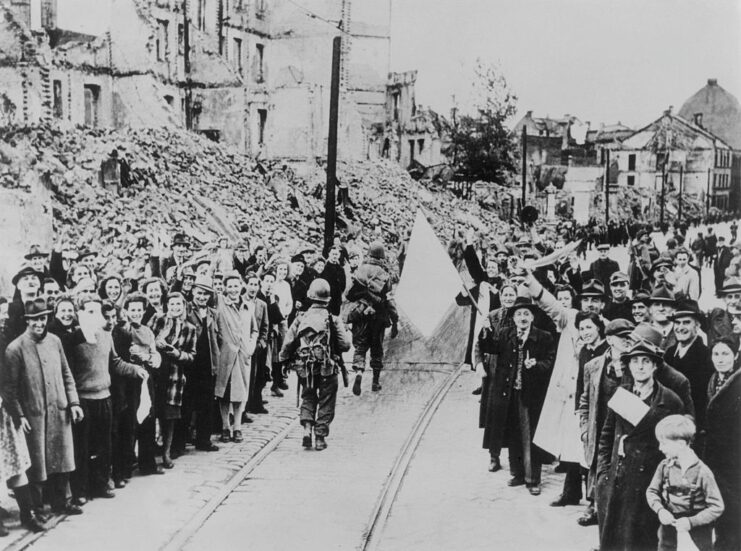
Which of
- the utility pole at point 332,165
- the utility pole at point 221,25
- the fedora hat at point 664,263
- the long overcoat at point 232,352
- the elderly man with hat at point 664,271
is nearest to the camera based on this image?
the long overcoat at point 232,352

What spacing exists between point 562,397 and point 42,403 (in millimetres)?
4119

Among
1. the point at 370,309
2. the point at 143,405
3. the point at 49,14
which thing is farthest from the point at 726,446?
the point at 49,14

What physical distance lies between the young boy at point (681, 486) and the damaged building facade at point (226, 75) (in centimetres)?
899

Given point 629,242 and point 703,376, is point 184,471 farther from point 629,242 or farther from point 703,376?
point 629,242

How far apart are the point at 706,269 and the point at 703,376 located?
5976 millimetres

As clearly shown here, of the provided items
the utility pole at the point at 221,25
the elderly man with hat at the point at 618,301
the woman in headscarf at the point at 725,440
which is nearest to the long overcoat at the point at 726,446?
the woman in headscarf at the point at 725,440

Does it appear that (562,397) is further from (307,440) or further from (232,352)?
(232,352)

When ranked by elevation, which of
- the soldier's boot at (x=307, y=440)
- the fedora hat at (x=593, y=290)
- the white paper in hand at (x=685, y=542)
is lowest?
the soldier's boot at (x=307, y=440)

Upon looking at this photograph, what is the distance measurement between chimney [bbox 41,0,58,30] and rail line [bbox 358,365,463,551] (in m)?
8.15

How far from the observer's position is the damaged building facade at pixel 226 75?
46.6ft

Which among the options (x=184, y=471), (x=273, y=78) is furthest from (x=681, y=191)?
(x=273, y=78)

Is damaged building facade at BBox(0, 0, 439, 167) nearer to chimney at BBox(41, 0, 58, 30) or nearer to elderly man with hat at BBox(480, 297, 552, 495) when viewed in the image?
chimney at BBox(41, 0, 58, 30)

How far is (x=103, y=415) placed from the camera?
705cm

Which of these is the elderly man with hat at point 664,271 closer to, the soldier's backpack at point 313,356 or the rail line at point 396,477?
the rail line at point 396,477
